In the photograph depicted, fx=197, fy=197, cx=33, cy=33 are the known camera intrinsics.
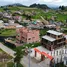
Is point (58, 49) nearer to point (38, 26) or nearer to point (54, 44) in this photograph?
point (54, 44)

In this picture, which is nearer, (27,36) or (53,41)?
(53,41)

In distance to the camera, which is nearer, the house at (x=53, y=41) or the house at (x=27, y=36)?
the house at (x=53, y=41)

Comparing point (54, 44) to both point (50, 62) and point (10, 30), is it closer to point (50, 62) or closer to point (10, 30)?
point (50, 62)

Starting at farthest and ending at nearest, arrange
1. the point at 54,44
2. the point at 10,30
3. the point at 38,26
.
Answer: the point at 38,26
the point at 10,30
the point at 54,44

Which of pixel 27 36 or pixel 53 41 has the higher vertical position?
pixel 53 41

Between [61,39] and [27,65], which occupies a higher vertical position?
[61,39]

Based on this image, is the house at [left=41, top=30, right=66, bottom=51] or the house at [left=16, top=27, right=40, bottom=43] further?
the house at [left=16, top=27, right=40, bottom=43]

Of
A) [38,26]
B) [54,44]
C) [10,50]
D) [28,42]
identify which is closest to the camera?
[54,44]

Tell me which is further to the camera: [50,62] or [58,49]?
[58,49]

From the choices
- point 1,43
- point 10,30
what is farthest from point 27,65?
point 10,30
